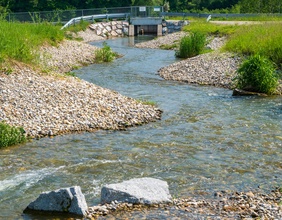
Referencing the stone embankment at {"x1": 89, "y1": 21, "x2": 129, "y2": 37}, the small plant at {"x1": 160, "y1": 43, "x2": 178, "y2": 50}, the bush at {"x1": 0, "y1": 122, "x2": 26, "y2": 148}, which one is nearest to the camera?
the bush at {"x1": 0, "y1": 122, "x2": 26, "y2": 148}

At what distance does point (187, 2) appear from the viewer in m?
76.6

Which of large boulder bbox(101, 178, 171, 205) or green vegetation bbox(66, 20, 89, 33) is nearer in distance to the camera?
large boulder bbox(101, 178, 171, 205)

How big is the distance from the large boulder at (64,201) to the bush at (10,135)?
4408 millimetres

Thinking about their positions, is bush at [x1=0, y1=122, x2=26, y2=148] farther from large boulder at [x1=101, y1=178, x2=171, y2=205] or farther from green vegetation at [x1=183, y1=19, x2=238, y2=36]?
green vegetation at [x1=183, y1=19, x2=238, y2=36]

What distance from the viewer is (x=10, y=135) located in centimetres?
1425

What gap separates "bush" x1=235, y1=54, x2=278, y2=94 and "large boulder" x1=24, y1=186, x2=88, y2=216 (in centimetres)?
1308

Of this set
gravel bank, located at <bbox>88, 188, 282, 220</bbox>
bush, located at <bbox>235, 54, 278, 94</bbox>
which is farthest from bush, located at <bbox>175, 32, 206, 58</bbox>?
gravel bank, located at <bbox>88, 188, 282, 220</bbox>

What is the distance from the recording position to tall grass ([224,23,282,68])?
1002 inches

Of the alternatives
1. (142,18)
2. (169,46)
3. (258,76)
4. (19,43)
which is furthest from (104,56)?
(142,18)

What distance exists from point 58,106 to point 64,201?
754 cm

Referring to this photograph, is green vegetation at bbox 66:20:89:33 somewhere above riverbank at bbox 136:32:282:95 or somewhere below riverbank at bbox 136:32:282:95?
above

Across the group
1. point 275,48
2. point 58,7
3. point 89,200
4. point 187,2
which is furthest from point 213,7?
point 89,200

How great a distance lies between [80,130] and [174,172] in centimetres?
454

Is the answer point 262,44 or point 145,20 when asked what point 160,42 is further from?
point 262,44
